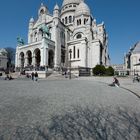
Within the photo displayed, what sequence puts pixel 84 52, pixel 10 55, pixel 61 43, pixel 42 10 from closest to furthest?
pixel 84 52
pixel 61 43
pixel 42 10
pixel 10 55

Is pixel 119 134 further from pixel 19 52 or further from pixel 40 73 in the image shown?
pixel 19 52

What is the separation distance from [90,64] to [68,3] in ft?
93.6

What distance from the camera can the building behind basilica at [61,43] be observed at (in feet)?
128

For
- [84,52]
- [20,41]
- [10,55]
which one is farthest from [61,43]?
[10,55]

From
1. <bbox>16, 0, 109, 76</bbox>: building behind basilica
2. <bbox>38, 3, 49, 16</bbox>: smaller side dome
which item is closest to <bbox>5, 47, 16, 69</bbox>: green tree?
<bbox>16, 0, 109, 76</bbox>: building behind basilica

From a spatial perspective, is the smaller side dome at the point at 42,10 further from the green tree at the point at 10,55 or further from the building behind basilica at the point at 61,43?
the green tree at the point at 10,55

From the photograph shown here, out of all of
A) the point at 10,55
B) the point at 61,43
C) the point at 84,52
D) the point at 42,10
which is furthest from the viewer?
the point at 10,55

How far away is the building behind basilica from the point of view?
3916 cm

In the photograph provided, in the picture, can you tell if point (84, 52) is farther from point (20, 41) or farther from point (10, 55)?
point (10, 55)

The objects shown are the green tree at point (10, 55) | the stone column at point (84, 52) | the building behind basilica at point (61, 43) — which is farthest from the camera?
the green tree at point (10, 55)

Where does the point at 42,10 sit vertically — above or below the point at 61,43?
above

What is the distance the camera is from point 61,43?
44.2 metres

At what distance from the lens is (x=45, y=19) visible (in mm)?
48156

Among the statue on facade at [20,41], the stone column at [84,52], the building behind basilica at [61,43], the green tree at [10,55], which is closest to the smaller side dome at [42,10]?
the building behind basilica at [61,43]
